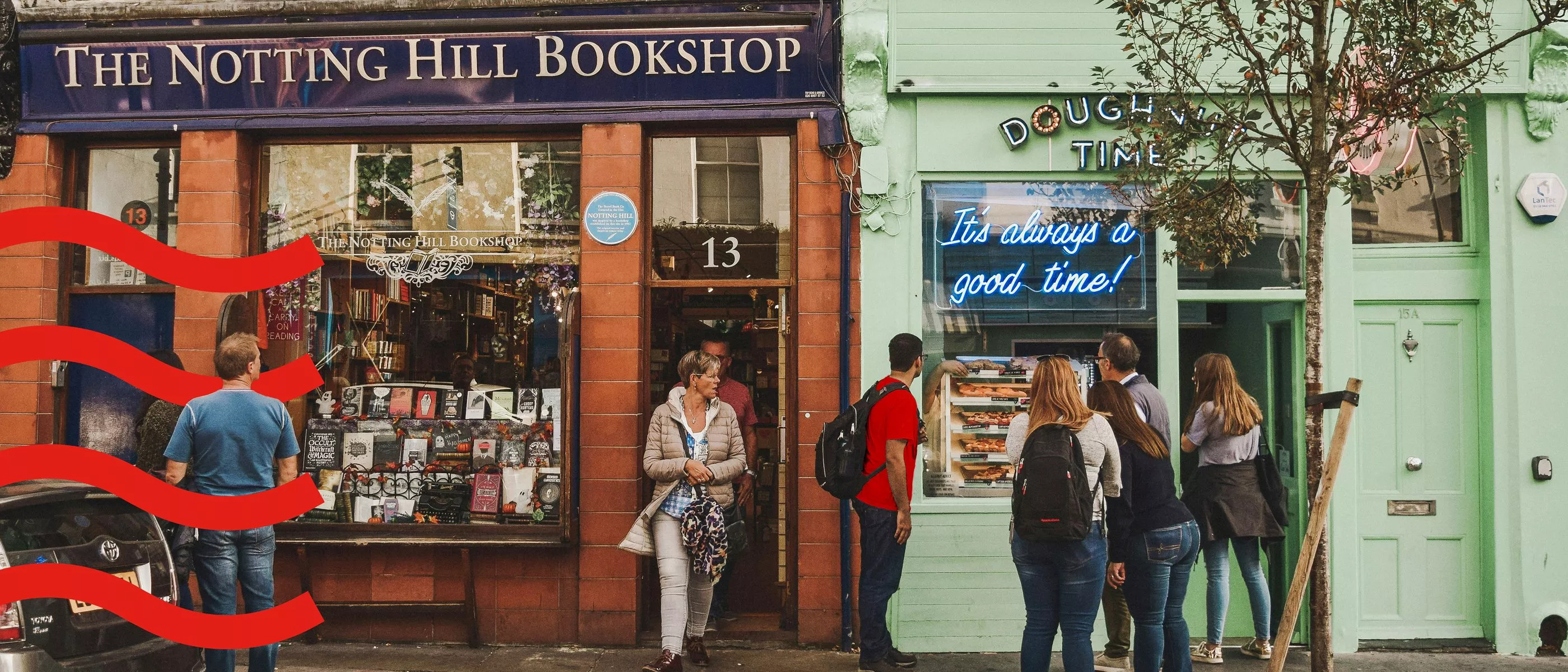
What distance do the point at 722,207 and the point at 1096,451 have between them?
135 inches

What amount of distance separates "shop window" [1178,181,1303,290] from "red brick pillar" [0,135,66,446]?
8053 millimetres

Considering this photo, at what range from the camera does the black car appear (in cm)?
416

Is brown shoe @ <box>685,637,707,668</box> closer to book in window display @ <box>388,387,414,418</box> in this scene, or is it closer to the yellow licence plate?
book in window display @ <box>388,387,414,418</box>

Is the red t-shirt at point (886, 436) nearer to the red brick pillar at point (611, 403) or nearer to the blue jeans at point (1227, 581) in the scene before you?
the red brick pillar at point (611, 403)

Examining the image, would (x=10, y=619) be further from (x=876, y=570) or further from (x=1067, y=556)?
(x=1067, y=556)

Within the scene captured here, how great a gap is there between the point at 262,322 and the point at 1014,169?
5.51 m

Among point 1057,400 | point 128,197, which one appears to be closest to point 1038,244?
point 1057,400

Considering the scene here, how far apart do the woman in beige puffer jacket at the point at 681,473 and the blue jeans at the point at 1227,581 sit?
3.00 m

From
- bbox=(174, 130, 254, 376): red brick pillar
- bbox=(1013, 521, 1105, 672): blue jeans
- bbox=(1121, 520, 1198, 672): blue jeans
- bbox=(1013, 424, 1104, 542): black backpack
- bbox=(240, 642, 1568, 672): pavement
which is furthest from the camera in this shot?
bbox=(174, 130, 254, 376): red brick pillar

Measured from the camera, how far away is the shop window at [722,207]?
7.59 meters

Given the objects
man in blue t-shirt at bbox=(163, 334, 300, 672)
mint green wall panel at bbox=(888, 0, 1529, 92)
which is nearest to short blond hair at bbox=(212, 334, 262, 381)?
man in blue t-shirt at bbox=(163, 334, 300, 672)

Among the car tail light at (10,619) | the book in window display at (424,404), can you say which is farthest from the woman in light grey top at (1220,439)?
the car tail light at (10,619)

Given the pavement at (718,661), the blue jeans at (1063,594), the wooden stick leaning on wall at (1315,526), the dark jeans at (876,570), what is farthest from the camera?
the pavement at (718,661)

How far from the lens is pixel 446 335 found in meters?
7.73
